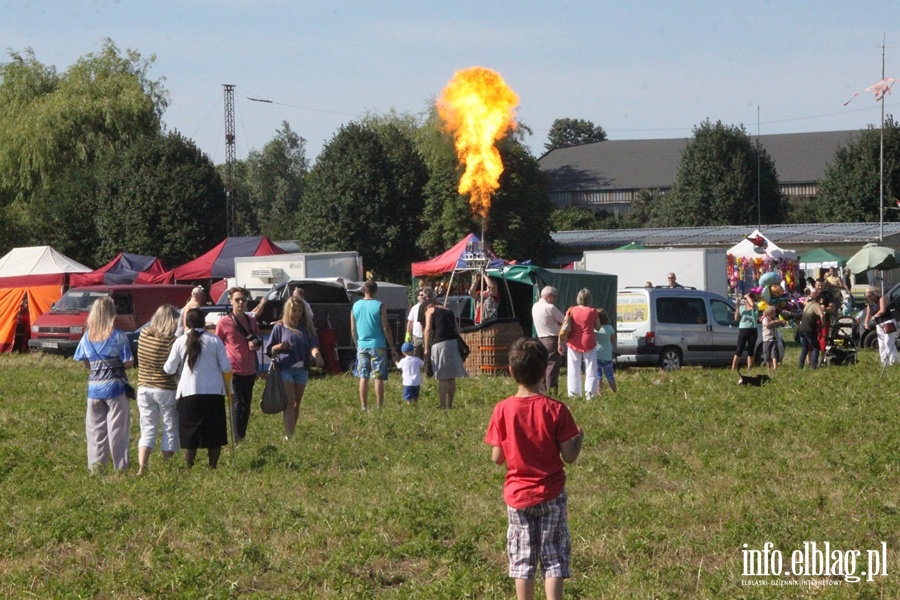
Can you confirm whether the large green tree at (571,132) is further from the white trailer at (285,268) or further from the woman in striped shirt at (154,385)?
the woman in striped shirt at (154,385)

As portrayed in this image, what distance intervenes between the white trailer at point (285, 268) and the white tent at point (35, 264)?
4.63 metres

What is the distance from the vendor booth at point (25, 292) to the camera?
29.8 meters

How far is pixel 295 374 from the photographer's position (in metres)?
13.0

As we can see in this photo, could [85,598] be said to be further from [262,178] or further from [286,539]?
[262,178]

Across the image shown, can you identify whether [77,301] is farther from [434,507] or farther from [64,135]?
[64,135]

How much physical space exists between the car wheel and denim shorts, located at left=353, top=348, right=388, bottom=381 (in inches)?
357

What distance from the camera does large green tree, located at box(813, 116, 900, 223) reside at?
224ft

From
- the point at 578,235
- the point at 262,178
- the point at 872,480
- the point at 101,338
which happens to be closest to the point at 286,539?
the point at 101,338

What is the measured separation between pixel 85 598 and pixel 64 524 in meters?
1.75

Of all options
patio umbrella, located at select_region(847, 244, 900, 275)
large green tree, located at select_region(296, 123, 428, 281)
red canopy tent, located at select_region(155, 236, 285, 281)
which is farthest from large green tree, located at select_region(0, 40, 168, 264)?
patio umbrella, located at select_region(847, 244, 900, 275)

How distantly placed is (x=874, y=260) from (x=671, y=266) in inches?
287

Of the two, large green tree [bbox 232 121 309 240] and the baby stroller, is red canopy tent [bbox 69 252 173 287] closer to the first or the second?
the baby stroller

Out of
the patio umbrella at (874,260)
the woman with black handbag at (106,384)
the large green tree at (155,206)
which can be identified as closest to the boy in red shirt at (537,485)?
the woman with black handbag at (106,384)

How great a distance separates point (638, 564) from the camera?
7.54 metres
